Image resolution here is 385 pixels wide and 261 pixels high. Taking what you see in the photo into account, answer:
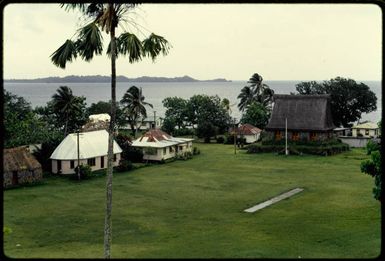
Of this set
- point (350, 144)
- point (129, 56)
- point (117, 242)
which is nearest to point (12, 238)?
point (117, 242)

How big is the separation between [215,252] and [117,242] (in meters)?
4.82

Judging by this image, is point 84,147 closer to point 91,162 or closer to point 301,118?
point 91,162

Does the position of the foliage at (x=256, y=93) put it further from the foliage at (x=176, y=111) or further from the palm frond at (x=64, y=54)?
the palm frond at (x=64, y=54)

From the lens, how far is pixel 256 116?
68.1 metres

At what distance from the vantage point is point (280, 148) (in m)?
52.7

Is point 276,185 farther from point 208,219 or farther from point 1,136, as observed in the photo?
point 1,136

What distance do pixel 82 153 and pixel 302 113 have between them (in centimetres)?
2733

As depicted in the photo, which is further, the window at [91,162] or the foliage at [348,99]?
the foliage at [348,99]

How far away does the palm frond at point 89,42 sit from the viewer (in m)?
12.2

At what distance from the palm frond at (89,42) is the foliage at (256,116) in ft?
187

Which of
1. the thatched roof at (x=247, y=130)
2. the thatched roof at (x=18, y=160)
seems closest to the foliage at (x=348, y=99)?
the thatched roof at (x=247, y=130)

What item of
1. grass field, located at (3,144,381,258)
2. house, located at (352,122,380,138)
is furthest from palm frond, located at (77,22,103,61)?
house, located at (352,122,380,138)

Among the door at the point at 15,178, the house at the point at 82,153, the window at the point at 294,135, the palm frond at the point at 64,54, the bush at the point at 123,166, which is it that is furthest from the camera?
the window at the point at 294,135

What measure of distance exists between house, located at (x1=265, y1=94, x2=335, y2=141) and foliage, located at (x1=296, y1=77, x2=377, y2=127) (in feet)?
43.4
